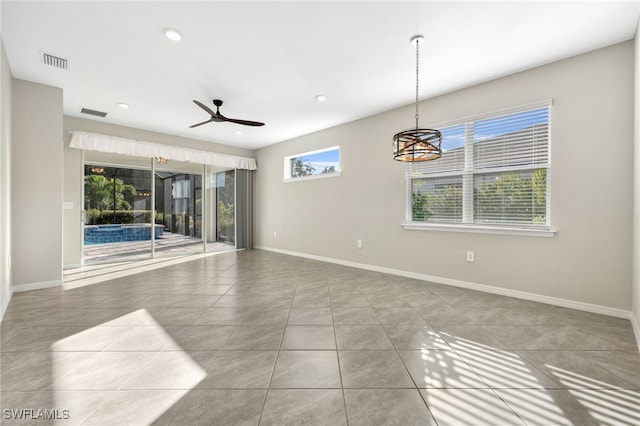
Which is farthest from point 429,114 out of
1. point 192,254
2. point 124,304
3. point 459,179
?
point 192,254

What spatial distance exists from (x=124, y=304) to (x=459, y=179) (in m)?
4.47

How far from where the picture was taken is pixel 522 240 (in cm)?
318

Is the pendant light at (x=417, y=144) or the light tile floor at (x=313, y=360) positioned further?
the pendant light at (x=417, y=144)

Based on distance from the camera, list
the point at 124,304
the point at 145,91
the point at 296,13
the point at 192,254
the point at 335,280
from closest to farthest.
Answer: the point at 296,13, the point at 124,304, the point at 145,91, the point at 335,280, the point at 192,254

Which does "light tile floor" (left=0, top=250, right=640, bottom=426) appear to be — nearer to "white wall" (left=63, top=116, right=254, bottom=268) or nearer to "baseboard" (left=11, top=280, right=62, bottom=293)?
"baseboard" (left=11, top=280, right=62, bottom=293)

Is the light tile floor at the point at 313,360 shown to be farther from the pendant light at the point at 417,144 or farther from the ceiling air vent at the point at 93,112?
the ceiling air vent at the point at 93,112

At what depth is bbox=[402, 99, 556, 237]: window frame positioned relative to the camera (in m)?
3.04

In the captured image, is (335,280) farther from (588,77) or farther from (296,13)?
(588,77)

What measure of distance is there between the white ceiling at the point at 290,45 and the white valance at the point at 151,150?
89 centimetres

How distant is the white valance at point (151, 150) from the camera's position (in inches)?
188

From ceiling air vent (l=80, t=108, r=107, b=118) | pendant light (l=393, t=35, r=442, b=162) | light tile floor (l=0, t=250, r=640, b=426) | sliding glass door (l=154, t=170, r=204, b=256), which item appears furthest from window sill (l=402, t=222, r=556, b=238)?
ceiling air vent (l=80, t=108, r=107, b=118)

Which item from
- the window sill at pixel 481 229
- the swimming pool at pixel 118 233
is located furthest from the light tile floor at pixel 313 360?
the swimming pool at pixel 118 233

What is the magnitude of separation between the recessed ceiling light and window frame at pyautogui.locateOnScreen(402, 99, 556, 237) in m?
3.32

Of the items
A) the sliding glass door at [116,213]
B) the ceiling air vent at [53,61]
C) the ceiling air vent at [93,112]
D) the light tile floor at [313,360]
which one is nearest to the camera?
the light tile floor at [313,360]
